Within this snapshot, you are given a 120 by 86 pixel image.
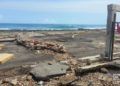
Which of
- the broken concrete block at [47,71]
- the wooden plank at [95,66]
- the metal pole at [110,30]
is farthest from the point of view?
the metal pole at [110,30]

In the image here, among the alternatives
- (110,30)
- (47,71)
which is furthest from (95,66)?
(110,30)

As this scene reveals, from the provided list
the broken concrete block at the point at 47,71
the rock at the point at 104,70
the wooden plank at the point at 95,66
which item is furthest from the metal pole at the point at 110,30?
the broken concrete block at the point at 47,71

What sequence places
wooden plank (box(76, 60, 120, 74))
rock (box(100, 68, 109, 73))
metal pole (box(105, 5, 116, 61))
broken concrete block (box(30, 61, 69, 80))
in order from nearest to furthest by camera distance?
1. broken concrete block (box(30, 61, 69, 80))
2. wooden plank (box(76, 60, 120, 74))
3. rock (box(100, 68, 109, 73))
4. metal pole (box(105, 5, 116, 61))

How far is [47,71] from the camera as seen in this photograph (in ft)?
33.0

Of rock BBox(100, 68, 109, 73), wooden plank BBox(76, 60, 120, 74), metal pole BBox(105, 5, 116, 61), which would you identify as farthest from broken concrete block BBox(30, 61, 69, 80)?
metal pole BBox(105, 5, 116, 61)

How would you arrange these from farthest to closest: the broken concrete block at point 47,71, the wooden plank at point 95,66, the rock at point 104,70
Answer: the rock at point 104,70
the wooden plank at point 95,66
the broken concrete block at point 47,71

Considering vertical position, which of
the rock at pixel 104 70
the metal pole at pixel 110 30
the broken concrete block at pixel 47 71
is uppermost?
the metal pole at pixel 110 30

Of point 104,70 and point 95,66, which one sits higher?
point 95,66

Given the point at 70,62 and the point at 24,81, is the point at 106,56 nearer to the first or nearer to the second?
the point at 70,62

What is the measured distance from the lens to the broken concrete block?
31.8 feet

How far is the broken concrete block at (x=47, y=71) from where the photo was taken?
9.69m

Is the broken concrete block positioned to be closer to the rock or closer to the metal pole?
the rock

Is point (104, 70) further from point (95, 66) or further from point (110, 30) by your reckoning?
point (110, 30)

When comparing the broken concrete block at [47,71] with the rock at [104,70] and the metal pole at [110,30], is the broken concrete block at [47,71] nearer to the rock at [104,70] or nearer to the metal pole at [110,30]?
the rock at [104,70]
